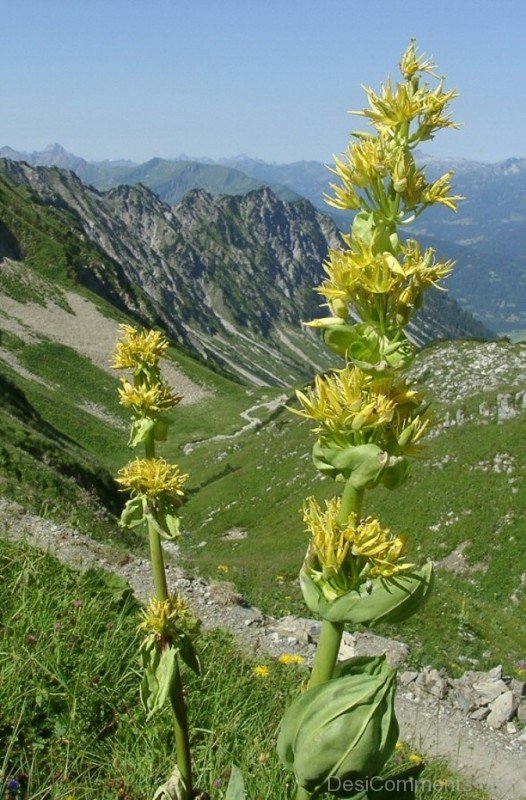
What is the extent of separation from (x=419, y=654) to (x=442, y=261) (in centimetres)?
1374

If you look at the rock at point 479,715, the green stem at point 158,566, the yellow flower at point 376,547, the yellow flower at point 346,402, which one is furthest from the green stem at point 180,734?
the rock at point 479,715

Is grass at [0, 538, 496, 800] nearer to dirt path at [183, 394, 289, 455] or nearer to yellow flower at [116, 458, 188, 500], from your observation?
yellow flower at [116, 458, 188, 500]

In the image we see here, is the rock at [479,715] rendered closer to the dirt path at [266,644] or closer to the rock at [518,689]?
the dirt path at [266,644]

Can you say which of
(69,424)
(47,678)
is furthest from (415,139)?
(69,424)

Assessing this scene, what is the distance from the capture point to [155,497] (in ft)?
9.78

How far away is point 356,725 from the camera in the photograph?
2117 millimetres

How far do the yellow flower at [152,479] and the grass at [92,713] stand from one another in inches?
77.4

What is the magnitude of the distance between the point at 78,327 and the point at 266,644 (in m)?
86.0

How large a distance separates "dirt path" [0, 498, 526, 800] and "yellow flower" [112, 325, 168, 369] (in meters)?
5.26

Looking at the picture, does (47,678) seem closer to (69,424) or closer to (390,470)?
(390,470)

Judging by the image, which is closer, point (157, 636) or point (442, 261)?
Answer: point (442, 261)

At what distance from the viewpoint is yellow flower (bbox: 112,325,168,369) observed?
2988mm

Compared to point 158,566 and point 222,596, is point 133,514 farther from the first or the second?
point 222,596

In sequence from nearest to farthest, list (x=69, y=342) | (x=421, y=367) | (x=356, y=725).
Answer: (x=356, y=725) < (x=421, y=367) < (x=69, y=342)
